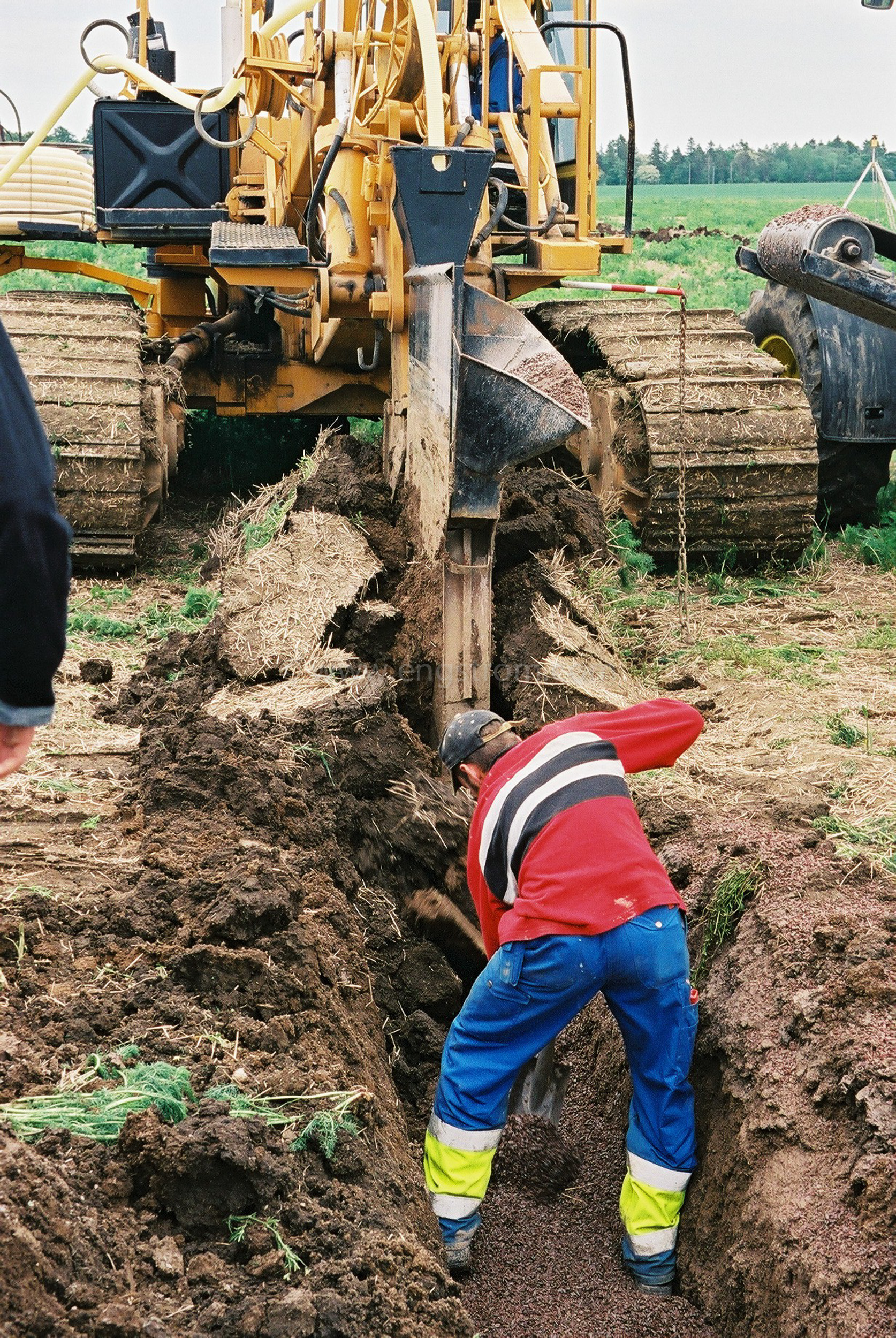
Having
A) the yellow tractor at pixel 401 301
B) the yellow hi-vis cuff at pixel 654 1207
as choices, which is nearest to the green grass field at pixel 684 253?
the yellow tractor at pixel 401 301

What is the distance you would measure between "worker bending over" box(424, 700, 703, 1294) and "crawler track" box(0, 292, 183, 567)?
14.7ft

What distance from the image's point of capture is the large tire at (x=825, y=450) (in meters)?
9.38

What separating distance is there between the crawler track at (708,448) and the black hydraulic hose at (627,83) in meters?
0.93

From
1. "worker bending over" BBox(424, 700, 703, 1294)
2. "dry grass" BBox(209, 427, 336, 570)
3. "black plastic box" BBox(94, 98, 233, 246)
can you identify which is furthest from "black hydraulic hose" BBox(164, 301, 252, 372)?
"worker bending over" BBox(424, 700, 703, 1294)

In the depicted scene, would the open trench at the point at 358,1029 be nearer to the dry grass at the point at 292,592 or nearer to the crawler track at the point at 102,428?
the dry grass at the point at 292,592

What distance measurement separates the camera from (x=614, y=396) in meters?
8.38

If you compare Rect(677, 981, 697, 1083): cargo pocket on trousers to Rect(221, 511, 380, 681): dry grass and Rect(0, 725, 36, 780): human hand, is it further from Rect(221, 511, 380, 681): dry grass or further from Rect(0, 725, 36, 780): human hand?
Rect(0, 725, 36, 780): human hand

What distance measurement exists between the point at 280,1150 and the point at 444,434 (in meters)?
2.92

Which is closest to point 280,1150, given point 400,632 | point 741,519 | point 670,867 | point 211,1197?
point 211,1197

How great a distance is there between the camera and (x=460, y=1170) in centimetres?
399

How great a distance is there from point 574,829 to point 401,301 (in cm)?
269

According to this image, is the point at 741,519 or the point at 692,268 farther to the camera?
the point at 692,268

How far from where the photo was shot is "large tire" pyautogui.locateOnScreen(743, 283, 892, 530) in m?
9.38

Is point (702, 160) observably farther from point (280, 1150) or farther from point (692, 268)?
point (280, 1150)
